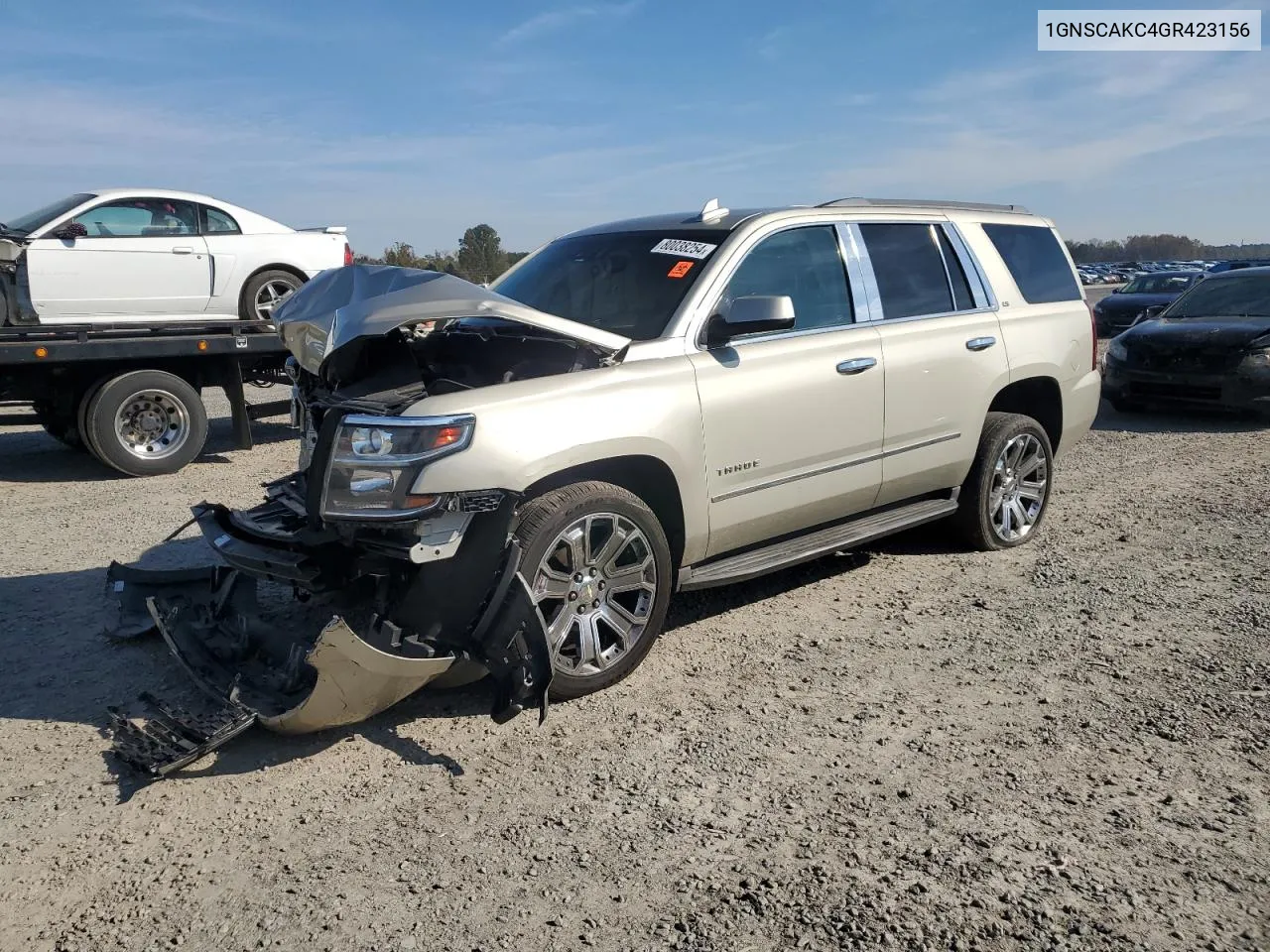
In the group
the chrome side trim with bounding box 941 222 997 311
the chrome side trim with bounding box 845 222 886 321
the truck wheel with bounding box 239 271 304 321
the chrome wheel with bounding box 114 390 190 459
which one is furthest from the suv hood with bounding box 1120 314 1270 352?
the chrome wheel with bounding box 114 390 190 459

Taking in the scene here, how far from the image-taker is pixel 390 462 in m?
3.63

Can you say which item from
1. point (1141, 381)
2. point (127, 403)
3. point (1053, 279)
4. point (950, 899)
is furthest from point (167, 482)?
point (1141, 381)

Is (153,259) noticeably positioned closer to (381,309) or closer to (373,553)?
(381,309)

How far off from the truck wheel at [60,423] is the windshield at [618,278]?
5.51 m

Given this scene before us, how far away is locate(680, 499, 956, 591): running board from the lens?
175 inches

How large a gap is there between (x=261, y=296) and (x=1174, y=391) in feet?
31.8

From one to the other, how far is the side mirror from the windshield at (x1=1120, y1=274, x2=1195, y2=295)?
58.9 ft

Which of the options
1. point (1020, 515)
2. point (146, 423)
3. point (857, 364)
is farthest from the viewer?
point (146, 423)

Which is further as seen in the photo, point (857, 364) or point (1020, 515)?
point (1020, 515)

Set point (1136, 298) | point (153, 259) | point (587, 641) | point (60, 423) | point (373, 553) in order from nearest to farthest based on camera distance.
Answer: point (373, 553) < point (587, 641) < point (60, 423) < point (153, 259) < point (1136, 298)

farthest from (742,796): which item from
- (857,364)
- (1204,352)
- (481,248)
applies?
(481,248)

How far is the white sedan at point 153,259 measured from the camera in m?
9.54

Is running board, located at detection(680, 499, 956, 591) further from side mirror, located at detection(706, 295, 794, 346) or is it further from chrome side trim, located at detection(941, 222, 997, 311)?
chrome side trim, located at detection(941, 222, 997, 311)

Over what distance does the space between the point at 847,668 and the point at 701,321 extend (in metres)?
1.64
